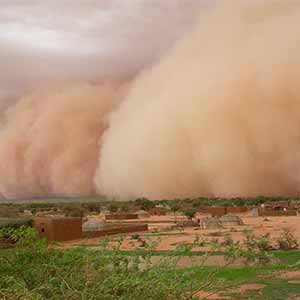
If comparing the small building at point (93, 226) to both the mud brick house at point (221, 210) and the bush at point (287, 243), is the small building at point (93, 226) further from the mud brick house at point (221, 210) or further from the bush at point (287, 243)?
the mud brick house at point (221, 210)

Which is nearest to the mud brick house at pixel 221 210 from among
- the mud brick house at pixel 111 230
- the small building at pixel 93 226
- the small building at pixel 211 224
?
the small building at pixel 211 224

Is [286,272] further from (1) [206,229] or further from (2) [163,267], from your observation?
(1) [206,229]

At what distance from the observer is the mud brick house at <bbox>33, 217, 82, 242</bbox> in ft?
56.9

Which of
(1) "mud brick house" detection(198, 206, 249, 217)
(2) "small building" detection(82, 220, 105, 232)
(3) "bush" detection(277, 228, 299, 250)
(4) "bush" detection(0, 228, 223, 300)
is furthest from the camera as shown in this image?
(1) "mud brick house" detection(198, 206, 249, 217)

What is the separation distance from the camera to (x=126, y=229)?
67.8 feet

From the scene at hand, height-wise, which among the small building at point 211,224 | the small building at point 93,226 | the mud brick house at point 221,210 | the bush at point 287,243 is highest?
the small building at point 93,226

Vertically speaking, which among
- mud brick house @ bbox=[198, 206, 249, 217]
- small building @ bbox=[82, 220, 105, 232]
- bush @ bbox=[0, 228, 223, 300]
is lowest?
mud brick house @ bbox=[198, 206, 249, 217]

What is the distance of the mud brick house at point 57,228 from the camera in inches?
683

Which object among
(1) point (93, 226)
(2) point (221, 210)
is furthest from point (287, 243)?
(2) point (221, 210)

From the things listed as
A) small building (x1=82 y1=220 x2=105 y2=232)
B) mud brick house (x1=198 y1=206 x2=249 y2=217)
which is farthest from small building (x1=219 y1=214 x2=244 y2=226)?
mud brick house (x1=198 y1=206 x2=249 y2=217)

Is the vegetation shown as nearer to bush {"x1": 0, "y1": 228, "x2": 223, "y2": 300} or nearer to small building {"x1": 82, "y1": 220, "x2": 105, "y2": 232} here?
bush {"x1": 0, "y1": 228, "x2": 223, "y2": 300}

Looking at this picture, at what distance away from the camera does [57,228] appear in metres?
17.5

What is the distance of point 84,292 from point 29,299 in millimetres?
346

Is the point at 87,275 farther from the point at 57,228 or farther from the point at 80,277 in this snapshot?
the point at 57,228
